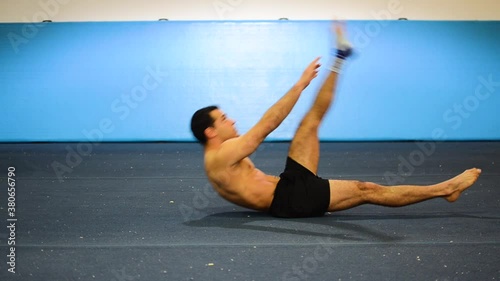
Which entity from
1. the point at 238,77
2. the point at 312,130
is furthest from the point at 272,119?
the point at 238,77

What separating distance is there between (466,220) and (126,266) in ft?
6.82

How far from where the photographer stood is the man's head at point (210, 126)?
14.5ft

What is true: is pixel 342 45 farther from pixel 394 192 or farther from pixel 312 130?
pixel 394 192

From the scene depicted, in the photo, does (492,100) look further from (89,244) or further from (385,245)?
(89,244)

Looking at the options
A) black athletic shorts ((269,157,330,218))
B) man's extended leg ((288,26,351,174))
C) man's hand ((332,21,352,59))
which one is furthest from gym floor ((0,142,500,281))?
man's hand ((332,21,352,59))

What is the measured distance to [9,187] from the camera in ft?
19.9

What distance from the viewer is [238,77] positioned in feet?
30.5

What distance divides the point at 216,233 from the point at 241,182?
1.21ft

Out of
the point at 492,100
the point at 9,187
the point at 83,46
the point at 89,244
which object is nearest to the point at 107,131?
the point at 83,46

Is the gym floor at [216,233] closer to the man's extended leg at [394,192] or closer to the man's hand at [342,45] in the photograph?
the man's extended leg at [394,192]

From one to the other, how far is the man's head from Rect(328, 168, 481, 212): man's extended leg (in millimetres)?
686

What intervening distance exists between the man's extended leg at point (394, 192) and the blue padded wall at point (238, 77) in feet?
15.8

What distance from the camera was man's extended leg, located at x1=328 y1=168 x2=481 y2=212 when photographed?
436 cm

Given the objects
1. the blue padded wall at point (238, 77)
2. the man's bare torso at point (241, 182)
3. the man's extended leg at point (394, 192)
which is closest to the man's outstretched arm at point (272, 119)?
the man's bare torso at point (241, 182)
